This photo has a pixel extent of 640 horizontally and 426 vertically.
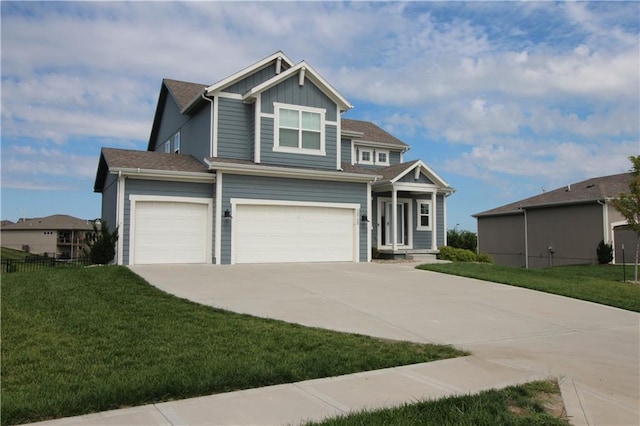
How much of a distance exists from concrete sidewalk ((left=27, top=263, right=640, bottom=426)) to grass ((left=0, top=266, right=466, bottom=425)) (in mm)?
300

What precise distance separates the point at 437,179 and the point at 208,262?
10.5 meters

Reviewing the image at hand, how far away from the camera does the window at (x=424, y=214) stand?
910 inches

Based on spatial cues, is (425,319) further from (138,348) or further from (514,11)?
(514,11)

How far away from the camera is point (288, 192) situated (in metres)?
17.8

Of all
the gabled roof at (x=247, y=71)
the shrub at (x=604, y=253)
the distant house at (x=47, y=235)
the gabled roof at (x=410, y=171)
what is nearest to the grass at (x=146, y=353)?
the gabled roof at (x=247, y=71)

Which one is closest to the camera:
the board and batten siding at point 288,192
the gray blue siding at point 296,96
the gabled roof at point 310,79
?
the board and batten siding at point 288,192

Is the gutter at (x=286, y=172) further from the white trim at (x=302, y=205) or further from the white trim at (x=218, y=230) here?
the white trim at (x=302, y=205)

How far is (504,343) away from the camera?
7.43m

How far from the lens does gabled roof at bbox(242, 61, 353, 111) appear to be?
58.0ft

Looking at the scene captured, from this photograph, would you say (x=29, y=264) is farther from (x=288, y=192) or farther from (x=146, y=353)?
(x=146, y=353)

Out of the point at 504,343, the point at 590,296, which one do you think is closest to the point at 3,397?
the point at 504,343

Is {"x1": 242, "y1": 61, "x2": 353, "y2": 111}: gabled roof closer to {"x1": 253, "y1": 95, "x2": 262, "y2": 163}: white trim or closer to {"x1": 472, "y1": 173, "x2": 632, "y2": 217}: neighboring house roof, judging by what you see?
{"x1": 253, "y1": 95, "x2": 262, "y2": 163}: white trim

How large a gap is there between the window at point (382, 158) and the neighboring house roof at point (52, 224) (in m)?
38.5

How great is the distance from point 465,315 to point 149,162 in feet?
38.6
